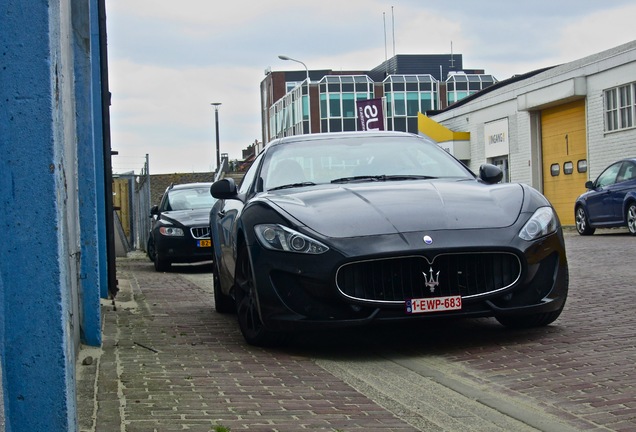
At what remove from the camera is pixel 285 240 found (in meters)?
6.42

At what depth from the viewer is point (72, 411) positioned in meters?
3.30

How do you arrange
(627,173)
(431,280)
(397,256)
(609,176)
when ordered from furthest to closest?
(609,176) < (627,173) < (431,280) < (397,256)

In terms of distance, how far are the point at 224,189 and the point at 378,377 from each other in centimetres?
273

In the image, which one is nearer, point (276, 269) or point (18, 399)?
point (18, 399)

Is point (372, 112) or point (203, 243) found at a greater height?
point (372, 112)

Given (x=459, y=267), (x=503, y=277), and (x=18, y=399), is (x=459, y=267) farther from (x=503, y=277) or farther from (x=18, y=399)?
(x=18, y=399)

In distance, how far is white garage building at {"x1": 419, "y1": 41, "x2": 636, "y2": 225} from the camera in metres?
31.8

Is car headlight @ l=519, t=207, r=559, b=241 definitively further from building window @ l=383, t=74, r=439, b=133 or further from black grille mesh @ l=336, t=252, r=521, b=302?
building window @ l=383, t=74, r=439, b=133

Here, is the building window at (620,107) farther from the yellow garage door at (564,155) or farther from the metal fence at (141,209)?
the metal fence at (141,209)

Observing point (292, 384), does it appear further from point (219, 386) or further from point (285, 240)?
point (285, 240)

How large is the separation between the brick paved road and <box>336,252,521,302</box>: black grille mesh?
41 centimetres

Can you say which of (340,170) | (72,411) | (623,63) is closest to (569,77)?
(623,63)

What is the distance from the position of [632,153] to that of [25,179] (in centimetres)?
2981

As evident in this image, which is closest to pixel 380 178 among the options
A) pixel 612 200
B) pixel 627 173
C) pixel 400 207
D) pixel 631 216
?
pixel 400 207
